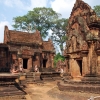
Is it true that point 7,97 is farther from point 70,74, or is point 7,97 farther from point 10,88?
point 70,74

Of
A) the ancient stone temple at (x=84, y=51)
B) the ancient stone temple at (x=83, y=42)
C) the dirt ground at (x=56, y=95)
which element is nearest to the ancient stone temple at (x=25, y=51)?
the ancient stone temple at (x=83, y=42)

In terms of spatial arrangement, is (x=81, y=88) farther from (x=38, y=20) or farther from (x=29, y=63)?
(x=38, y=20)

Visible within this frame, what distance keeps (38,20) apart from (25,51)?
2314 cm

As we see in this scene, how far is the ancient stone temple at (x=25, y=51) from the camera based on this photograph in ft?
83.6

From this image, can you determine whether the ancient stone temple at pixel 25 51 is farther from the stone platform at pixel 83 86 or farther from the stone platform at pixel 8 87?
the stone platform at pixel 8 87

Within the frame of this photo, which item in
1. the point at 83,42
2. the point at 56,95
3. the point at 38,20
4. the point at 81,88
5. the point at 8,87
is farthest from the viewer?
the point at 38,20

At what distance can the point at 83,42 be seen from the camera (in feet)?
41.0

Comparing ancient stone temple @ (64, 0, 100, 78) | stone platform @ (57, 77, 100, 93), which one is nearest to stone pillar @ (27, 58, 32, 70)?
ancient stone temple @ (64, 0, 100, 78)

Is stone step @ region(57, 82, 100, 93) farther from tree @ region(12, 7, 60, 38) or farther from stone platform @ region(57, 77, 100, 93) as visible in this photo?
tree @ region(12, 7, 60, 38)

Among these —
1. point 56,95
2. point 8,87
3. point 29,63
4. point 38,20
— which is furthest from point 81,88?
point 38,20

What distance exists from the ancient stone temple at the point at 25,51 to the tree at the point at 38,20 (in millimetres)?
16642

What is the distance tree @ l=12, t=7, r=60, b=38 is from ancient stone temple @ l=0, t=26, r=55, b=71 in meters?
16.6

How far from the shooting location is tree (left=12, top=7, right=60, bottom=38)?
46.9m

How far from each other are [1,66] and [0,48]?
277cm
